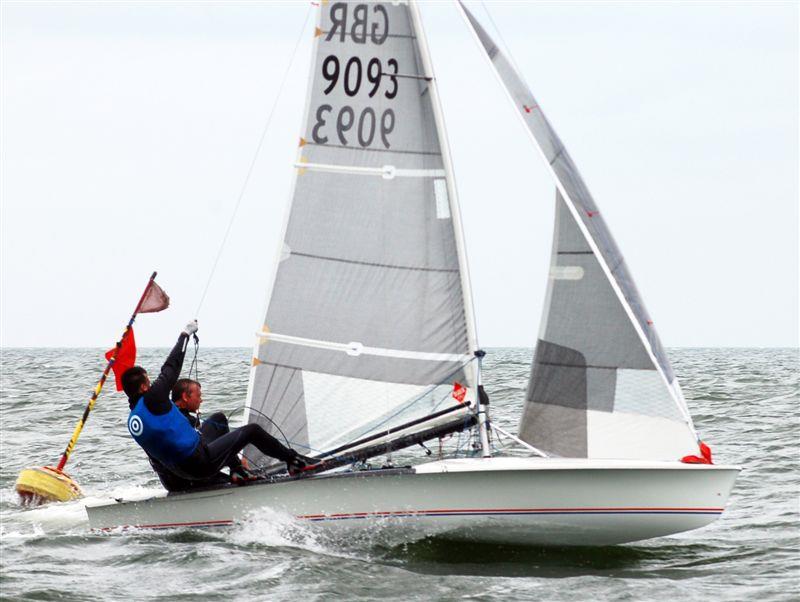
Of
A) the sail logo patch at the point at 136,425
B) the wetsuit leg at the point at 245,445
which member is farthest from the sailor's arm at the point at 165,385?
the wetsuit leg at the point at 245,445

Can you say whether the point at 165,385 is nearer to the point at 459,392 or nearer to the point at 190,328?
the point at 190,328

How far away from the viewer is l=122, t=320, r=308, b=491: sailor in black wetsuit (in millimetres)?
9375

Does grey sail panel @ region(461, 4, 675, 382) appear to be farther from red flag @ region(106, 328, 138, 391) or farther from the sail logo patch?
red flag @ region(106, 328, 138, 391)

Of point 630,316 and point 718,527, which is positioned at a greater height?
point 630,316

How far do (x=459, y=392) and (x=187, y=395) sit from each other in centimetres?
228

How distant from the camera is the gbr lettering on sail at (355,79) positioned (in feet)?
32.2

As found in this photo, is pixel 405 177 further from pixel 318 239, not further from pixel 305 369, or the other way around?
pixel 305 369

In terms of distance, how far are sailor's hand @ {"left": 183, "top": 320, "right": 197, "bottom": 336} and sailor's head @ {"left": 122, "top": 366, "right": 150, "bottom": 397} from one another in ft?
1.50

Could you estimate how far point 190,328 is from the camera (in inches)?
381

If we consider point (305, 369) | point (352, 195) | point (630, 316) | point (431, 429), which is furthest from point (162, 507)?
point (630, 316)

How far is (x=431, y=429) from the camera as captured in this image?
9.70 metres

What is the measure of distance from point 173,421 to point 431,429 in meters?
2.03

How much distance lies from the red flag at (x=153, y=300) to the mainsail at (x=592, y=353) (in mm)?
3812

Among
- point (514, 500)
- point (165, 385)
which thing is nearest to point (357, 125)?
point (165, 385)
